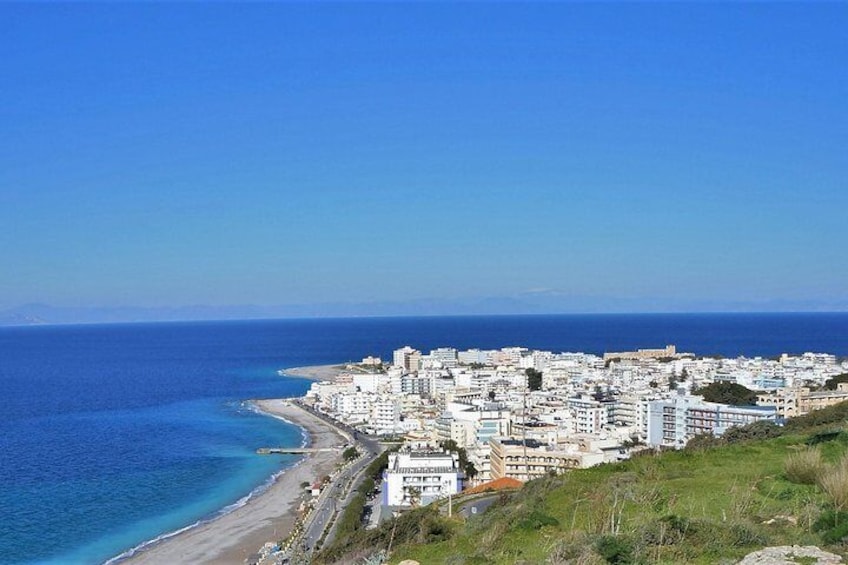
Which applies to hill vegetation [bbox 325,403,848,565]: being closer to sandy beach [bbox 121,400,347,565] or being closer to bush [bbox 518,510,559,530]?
bush [bbox 518,510,559,530]

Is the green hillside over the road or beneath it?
over

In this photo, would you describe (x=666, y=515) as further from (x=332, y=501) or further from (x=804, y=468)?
(x=332, y=501)

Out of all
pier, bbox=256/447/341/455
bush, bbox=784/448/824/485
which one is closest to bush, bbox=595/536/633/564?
bush, bbox=784/448/824/485

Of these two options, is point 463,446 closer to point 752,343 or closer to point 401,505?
point 401,505

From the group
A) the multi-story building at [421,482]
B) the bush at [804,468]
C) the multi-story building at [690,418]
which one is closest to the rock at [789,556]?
the bush at [804,468]

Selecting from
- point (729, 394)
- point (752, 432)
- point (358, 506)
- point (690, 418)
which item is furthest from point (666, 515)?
point (729, 394)

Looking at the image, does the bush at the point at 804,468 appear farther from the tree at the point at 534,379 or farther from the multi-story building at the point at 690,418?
the tree at the point at 534,379

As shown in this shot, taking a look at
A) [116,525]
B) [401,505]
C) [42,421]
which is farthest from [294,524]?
[42,421]
